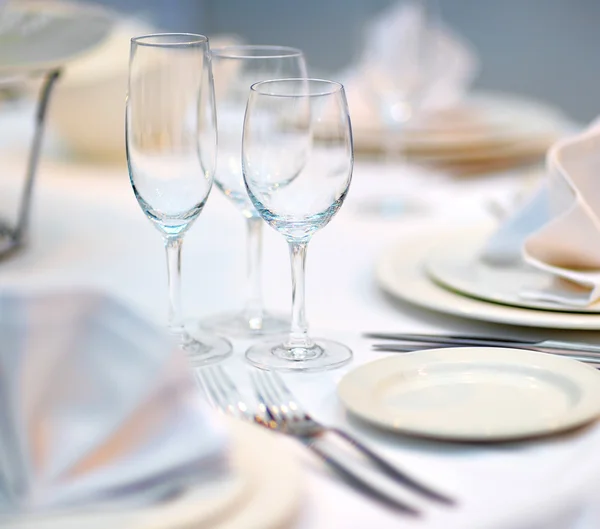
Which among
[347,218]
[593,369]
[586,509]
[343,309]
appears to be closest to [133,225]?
[347,218]

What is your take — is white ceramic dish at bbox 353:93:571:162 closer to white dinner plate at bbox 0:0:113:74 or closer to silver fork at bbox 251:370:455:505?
white dinner plate at bbox 0:0:113:74

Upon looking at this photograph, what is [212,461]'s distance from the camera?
52cm

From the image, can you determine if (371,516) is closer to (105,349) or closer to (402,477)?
(402,477)

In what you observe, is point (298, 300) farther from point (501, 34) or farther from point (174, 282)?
point (501, 34)

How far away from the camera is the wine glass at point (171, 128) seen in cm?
76

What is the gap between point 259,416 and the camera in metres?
0.67

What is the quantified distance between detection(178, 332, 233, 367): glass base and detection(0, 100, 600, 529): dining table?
0.04 feet

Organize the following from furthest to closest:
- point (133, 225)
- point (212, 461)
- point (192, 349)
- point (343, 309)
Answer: point (133, 225), point (343, 309), point (192, 349), point (212, 461)

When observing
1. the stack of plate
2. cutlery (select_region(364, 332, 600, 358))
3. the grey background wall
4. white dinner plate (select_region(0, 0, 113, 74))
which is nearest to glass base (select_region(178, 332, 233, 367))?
cutlery (select_region(364, 332, 600, 358))

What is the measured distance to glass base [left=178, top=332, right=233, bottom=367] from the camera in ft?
2.61

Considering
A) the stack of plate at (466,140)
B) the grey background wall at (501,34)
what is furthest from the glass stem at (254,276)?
the grey background wall at (501,34)

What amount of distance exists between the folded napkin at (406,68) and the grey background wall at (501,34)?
138 centimetres

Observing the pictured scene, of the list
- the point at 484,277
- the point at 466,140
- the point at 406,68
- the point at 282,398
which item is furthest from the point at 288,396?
the point at 466,140

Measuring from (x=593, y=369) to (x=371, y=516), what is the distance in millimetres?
258
